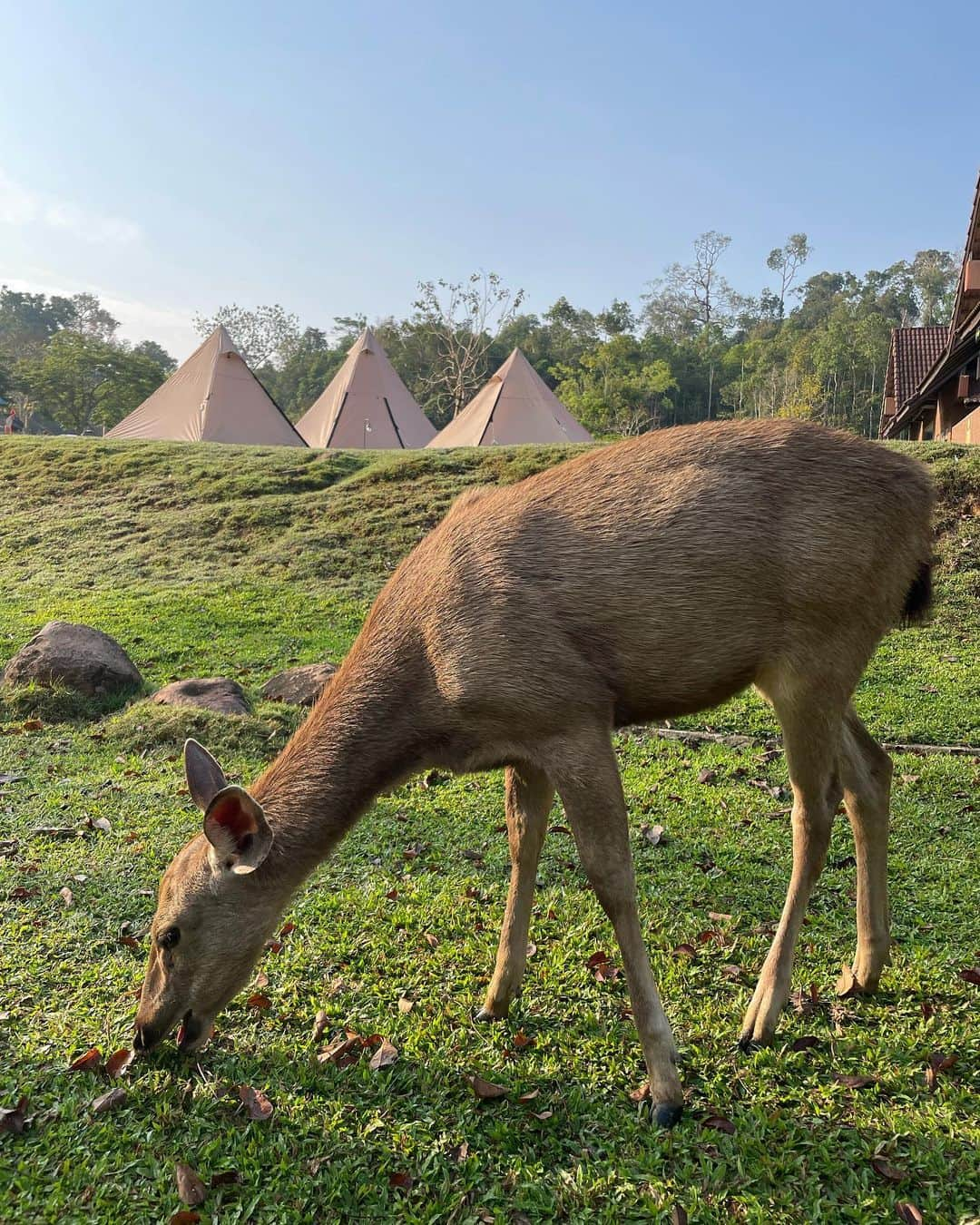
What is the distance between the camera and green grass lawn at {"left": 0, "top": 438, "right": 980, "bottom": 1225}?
102 inches

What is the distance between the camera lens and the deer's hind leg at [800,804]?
123 inches

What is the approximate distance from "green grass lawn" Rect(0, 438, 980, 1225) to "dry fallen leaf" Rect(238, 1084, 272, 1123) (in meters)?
0.03

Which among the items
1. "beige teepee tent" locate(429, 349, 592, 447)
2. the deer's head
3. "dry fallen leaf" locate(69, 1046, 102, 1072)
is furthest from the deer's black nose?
"beige teepee tent" locate(429, 349, 592, 447)

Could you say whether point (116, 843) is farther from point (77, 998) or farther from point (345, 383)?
point (345, 383)

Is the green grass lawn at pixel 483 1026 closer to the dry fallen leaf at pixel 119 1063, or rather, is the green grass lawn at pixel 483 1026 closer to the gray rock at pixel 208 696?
the dry fallen leaf at pixel 119 1063

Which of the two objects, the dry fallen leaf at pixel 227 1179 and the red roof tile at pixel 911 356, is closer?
the dry fallen leaf at pixel 227 1179

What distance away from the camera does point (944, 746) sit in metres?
6.36

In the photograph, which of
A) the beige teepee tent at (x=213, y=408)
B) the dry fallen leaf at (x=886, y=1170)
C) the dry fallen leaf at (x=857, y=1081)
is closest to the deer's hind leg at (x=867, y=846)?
the dry fallen leaf at (x=857, y=1081)

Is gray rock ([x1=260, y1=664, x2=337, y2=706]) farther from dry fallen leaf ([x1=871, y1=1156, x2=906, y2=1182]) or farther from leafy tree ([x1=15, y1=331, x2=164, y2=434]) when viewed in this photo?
leafy tree ([x1=15, y1=331, x2=164, y2=434])

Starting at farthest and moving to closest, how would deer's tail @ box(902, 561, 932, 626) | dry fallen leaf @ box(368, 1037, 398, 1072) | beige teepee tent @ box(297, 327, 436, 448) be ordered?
1. beige teepee tent @ box(297, 327, 436, 448)
2. deer's tail @ box(902, 561, 932, 626)
3. dry fallen leaf @ box(368, 1037, 398, 1072)

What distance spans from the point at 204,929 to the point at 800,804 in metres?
2.29

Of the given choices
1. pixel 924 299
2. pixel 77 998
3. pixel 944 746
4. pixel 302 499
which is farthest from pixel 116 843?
pixel 924 299

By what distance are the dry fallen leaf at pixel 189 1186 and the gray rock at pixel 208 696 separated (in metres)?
4.99

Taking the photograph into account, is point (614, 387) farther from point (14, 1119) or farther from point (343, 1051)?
point (14, 1119)
